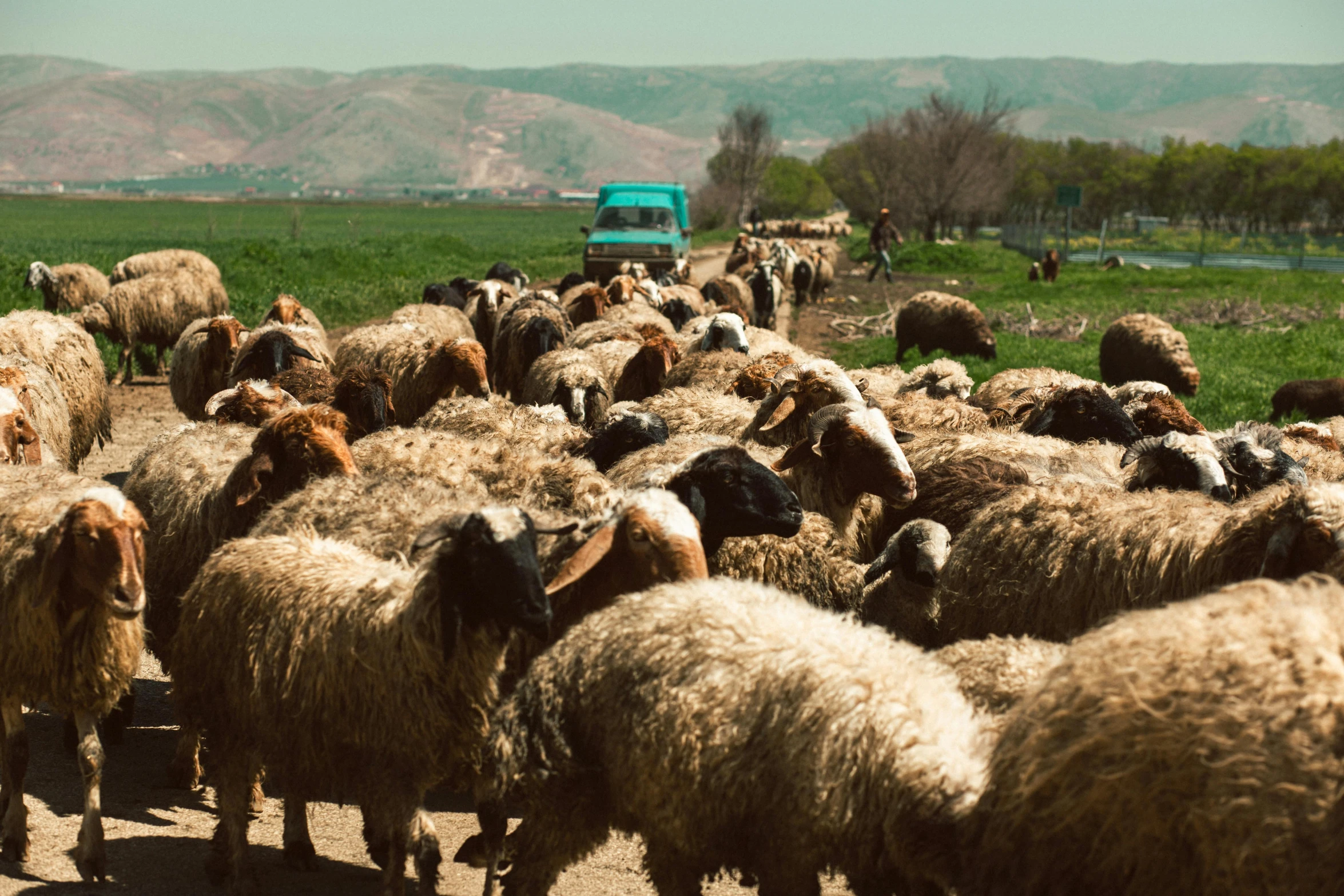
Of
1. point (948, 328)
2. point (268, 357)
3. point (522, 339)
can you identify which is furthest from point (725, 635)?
point (948, 328)

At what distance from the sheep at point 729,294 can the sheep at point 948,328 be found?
9.15 feet

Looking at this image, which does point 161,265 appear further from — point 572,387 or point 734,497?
point 734,497

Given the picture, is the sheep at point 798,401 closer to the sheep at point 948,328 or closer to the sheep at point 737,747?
the sheep at point 737,747

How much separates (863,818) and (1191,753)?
1004mm

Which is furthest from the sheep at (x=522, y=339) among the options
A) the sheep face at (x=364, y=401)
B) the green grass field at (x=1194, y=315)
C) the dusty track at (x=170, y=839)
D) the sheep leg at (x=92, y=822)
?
the sheep leg at (x=92, y=822)

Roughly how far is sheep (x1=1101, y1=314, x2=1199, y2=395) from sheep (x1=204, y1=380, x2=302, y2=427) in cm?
1123

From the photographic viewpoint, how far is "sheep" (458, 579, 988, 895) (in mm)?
3592

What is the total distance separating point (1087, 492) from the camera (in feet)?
19.5

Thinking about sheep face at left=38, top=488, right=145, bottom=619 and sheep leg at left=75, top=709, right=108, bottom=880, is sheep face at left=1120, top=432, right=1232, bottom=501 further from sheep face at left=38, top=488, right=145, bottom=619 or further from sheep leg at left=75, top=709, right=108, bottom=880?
sheep leg at left=75, top=709, right=108, bottom=880

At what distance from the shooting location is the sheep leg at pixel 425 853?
425cm

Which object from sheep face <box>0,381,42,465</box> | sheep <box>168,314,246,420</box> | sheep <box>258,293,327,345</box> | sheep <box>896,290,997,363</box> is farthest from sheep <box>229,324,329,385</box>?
sheep <box>896,290,997,363</box>

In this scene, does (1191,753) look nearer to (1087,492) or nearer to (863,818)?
(863,818)

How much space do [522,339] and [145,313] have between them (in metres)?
7.98

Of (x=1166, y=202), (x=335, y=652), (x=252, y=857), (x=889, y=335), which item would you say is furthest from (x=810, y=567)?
(x=1166, y=202)
